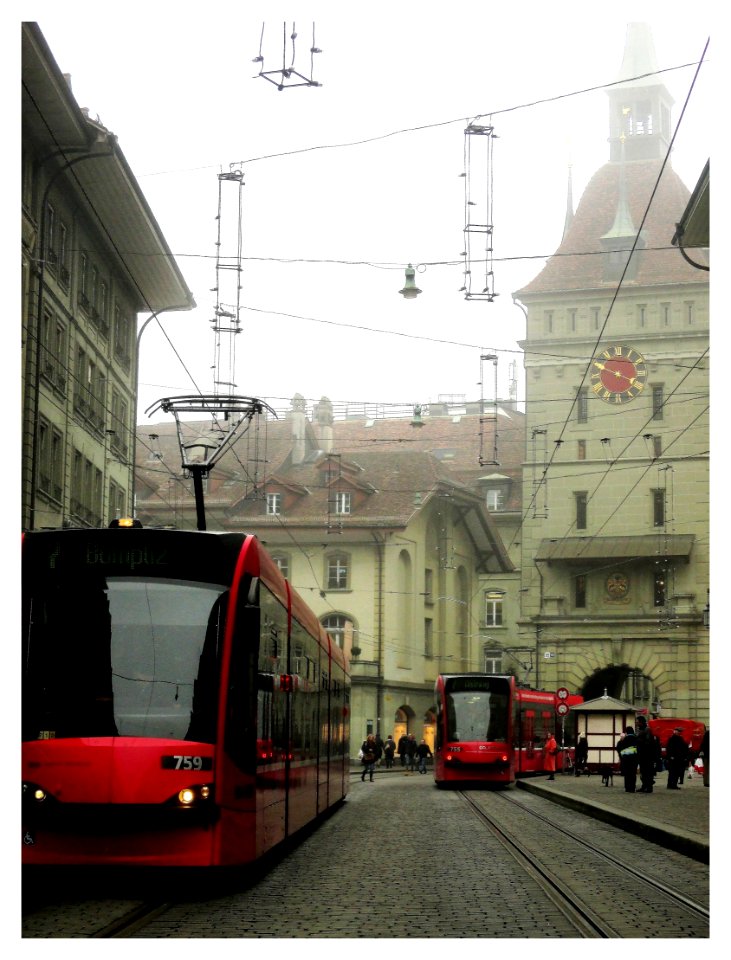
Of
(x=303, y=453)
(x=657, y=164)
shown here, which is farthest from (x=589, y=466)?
(x=657, y=164)

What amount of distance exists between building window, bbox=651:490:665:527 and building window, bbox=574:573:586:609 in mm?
4133

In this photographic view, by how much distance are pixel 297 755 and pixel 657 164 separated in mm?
69587

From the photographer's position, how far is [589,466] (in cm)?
7300

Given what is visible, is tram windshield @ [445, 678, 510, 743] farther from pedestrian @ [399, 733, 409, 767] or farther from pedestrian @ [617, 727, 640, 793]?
pedestrian @ [399, 733, 409, 767]

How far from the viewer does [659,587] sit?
232ft

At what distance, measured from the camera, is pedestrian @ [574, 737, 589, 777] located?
4731 cm

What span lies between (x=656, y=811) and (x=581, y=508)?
51.6 meters

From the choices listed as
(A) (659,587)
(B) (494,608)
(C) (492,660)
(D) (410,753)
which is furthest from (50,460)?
(B) (494,608)

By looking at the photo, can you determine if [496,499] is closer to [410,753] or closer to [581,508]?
[581,508]

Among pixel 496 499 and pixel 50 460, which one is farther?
pixel 496 499

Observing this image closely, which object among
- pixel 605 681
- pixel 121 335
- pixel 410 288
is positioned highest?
pixel 121 335
